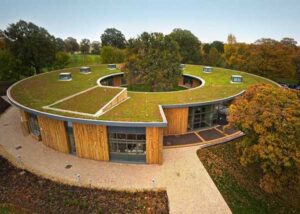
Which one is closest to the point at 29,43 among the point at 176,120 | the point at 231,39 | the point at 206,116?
the point at 176,120

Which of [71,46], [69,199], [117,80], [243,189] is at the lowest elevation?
[243,189]

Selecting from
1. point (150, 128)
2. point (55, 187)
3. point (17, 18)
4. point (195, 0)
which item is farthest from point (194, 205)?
point (17, 18)

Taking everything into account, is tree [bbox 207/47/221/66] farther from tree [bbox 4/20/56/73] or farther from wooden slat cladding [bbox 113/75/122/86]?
tree [bbox 4/20/56/73]

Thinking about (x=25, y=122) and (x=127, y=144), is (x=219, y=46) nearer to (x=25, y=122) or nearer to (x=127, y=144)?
(x=127, y=144)

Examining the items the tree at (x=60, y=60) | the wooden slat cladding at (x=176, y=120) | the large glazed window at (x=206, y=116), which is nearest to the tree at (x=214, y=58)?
the large glazed window at (x=206, y=116)

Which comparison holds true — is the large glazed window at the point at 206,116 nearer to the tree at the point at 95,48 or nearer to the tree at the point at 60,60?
the tree at the point at 60,60

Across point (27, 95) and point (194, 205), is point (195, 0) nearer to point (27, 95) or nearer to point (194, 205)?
point (27, 95)
